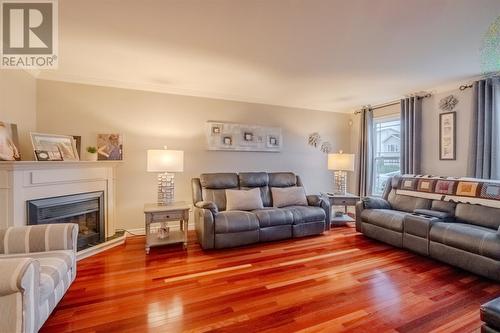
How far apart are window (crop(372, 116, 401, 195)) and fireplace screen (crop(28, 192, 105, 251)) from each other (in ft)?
15.8

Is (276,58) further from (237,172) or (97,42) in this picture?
(237,172)

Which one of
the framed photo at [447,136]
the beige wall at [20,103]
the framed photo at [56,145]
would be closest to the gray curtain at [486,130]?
the framed photo at [447,136]

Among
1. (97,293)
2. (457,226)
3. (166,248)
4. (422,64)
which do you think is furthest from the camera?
(166,248)

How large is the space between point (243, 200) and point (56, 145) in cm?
248

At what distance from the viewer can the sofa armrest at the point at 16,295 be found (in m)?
1.24

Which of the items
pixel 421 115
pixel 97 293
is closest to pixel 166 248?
→ pixel 97 293

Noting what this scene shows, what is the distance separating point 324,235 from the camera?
3.80m

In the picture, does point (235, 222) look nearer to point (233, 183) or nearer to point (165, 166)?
point (233, 183)

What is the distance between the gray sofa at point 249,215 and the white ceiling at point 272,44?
1.49 m

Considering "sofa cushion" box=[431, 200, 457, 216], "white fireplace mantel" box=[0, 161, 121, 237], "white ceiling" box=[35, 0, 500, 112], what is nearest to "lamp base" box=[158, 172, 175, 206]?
"white fireplace mantel" box=[0, 161, 121, 237]

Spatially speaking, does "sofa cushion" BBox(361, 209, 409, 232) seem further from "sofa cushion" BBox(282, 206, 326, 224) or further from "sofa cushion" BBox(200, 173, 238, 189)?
"sofa cushion" BBox(200, 173, 238, 189)

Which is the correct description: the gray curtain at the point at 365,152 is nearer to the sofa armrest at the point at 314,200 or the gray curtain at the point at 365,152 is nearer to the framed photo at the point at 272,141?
the sofa armrest at the point at 314,200

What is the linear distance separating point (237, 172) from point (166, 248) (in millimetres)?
1733

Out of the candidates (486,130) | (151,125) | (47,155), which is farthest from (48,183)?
(486,130)
